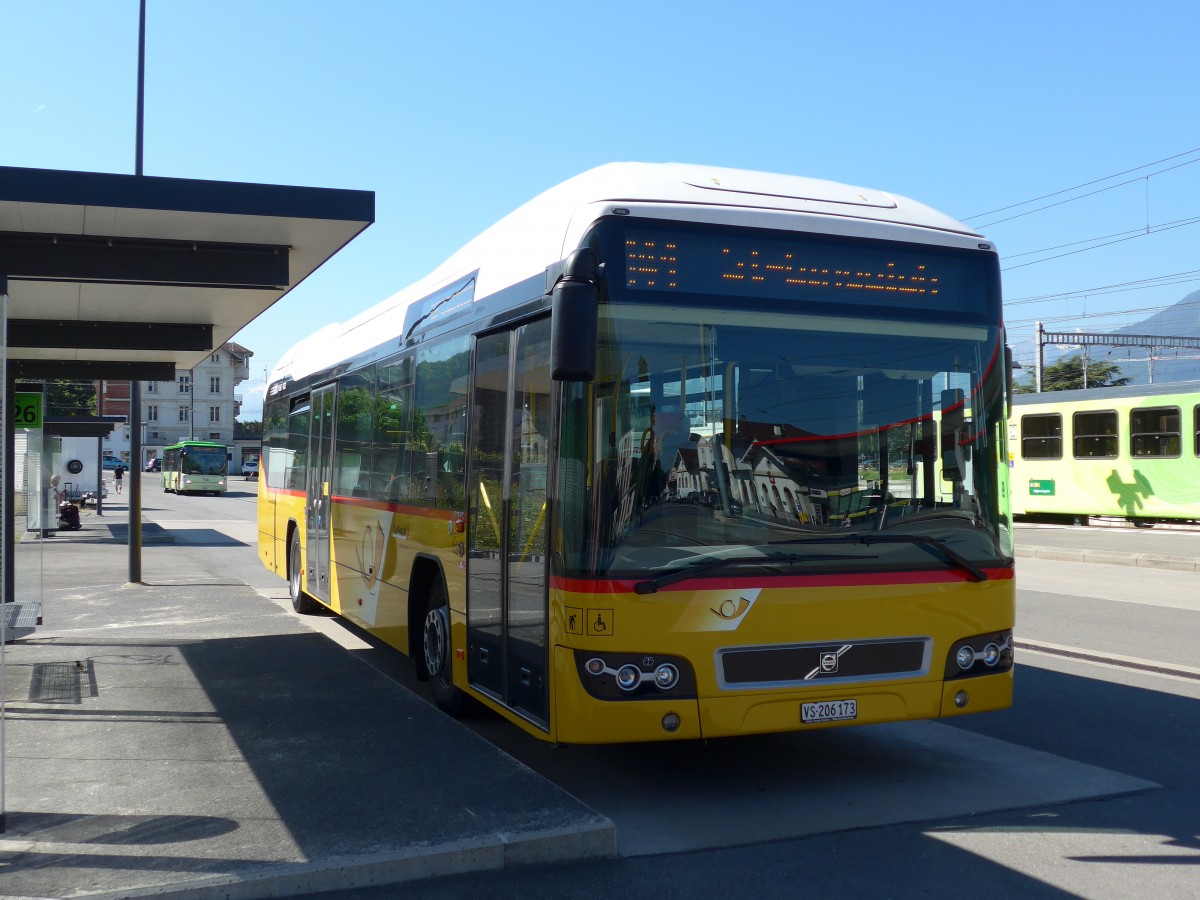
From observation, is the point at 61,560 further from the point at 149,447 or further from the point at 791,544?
the point at 149,447

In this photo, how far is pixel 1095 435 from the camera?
96.2ft

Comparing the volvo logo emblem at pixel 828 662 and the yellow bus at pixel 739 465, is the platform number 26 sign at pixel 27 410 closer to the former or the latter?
the yellow bus at pixel 739 465

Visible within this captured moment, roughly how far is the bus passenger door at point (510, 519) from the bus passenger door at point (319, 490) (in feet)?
15.0

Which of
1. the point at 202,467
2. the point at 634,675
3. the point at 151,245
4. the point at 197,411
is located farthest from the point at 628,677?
the point at 197,411

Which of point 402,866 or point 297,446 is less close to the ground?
point 297,446

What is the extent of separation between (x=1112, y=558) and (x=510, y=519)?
17055 millimetres

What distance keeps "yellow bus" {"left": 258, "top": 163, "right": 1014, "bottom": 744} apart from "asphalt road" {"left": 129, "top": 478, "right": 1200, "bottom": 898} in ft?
1.67

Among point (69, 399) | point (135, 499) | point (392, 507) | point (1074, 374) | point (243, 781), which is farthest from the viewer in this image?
point (1074, 374)

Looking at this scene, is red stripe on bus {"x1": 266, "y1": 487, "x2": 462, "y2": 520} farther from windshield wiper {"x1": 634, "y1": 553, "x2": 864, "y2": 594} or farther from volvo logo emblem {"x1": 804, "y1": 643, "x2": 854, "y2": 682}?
volvo logo emblem {"x1": 804, "y1": 643, "x2": 854, "y2": 682}

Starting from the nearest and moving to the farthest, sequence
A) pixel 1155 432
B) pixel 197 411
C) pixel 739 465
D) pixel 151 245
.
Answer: pixel 739 465 < pixel 151 245 < pixel 1155 432 < pixel 197 411

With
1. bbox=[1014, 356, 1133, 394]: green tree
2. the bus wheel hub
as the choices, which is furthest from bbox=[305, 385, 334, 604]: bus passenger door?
bbox=[1014, 356, 1133, 394]: green tree

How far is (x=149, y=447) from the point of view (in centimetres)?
13300

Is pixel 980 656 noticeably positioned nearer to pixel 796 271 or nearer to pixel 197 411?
pixel 796 271

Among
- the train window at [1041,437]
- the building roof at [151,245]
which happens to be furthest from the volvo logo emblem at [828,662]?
the train window at [1041,437]
